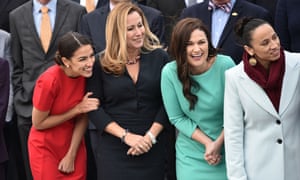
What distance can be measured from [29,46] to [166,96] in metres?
1.76

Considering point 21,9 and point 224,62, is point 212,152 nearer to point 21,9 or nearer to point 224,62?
point 224,62

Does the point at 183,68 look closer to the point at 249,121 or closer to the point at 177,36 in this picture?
the point at 177,36

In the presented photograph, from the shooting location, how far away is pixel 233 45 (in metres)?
5.58

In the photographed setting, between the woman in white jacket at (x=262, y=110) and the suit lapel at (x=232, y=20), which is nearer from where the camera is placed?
the woman in white jacket at (x=262, y=110)

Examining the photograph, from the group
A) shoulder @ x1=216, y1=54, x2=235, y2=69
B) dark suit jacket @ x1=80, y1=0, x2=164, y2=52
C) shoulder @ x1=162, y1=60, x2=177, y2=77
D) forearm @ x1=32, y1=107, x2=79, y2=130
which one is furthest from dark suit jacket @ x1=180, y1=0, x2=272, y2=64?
forearm @ x1=32, y1=107, x2=79, y2=130

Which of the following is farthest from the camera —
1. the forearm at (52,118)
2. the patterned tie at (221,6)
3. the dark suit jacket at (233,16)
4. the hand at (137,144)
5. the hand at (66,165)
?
the patterned tie at (221,6)

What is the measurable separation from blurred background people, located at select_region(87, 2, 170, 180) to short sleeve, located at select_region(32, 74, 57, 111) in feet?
0.93

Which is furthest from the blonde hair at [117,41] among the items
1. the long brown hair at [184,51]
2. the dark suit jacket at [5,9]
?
the dark suit jacket at [5,9]

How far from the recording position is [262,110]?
4.39 metres

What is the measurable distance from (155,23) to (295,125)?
6.26 ft

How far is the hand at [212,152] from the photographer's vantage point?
471cm

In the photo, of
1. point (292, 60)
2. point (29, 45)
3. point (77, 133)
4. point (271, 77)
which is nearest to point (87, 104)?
point (77, 133)

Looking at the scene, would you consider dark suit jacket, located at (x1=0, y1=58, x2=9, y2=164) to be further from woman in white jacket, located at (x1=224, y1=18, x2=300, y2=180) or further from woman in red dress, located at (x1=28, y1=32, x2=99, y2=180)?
woman in white jacket, located at (x1=224, y1=18, x2=300, y2=180)

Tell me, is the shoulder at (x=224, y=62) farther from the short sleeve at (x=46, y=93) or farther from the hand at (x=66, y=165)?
the hand at (x=66, y=165)
